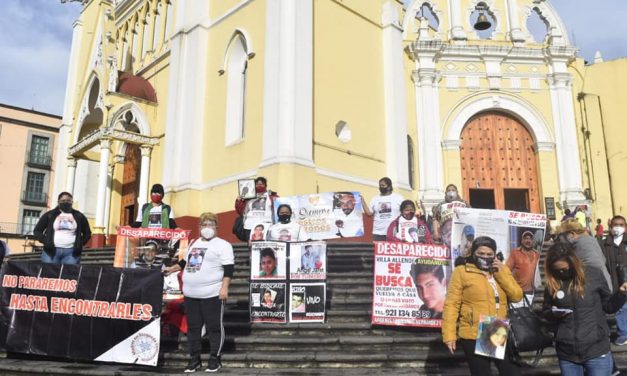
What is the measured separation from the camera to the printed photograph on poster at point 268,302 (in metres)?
6.84

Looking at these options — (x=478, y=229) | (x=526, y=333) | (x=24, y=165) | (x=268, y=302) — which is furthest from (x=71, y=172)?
(x=24, y=165)

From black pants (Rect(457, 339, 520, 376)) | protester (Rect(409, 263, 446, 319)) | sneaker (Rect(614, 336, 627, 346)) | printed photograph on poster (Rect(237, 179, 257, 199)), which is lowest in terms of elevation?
sneaker (Rect(614, 336, 627, 346))

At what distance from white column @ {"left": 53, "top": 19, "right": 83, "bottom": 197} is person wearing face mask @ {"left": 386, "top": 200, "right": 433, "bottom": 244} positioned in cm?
1766

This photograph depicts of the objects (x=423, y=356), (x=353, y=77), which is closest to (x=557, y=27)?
(x=353, y=77)

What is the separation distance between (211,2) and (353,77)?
567cm

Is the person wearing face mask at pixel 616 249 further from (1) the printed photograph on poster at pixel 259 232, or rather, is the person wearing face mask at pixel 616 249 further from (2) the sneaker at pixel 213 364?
(2) the sneaker at pixel 213 364

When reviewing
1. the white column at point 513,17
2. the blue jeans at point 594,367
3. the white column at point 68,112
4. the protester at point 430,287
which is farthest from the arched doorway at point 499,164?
the white column at point 68,112

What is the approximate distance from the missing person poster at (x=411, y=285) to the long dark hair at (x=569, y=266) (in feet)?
8.53

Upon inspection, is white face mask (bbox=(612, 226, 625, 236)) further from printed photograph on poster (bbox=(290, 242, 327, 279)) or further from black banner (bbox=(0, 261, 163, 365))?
black banner (bbox=(0, 261, 163, 365))

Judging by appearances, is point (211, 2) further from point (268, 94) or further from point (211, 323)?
point (211, 323)

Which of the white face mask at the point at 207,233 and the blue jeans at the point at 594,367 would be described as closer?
the blue jeans at the point at 594,367

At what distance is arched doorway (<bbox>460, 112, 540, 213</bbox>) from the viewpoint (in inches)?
717

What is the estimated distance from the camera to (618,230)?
7379mm

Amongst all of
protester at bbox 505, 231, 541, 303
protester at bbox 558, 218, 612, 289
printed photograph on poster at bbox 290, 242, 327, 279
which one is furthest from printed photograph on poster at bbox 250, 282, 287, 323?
protester at bbox 558, 218, 612, 289
